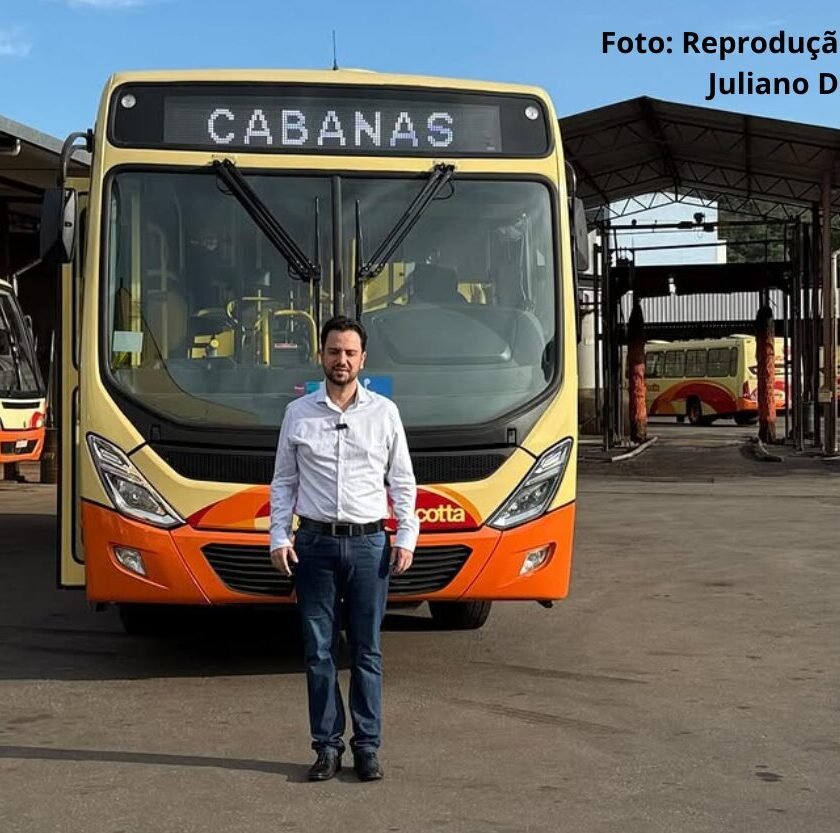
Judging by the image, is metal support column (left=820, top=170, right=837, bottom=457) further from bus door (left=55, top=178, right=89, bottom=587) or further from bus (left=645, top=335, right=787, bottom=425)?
bus (left=645, top=335, right=787, bottom=425)

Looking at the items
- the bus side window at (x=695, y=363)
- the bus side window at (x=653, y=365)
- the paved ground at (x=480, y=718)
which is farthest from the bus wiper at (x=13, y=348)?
the bus side window at (x=653, y=365)

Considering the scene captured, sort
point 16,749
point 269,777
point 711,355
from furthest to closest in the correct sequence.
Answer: point 711,355 < point 16,749 < point 269,777

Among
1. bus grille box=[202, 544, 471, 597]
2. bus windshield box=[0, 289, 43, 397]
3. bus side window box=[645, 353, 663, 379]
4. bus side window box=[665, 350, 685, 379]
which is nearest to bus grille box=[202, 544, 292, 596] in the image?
bus grille box=[202, 544, 471, 597]

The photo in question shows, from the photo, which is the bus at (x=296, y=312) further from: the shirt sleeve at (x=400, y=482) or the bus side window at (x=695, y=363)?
the bus side window at (x=695, y=363)

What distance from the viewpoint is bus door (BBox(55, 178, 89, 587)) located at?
27.3 feet

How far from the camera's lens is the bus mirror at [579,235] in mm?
8508

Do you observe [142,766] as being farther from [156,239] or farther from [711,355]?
[711,355]

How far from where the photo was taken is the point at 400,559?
6.00m

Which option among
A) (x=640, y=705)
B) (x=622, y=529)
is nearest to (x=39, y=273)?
(x=622, y=529)

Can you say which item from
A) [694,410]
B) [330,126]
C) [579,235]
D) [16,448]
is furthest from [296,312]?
[694,410]

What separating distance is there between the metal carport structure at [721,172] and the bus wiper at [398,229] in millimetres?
17574

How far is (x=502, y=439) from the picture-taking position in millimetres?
7883

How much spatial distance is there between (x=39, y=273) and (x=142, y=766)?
30.1 meters

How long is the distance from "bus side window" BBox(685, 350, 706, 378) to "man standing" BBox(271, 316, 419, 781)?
48.6 meters
